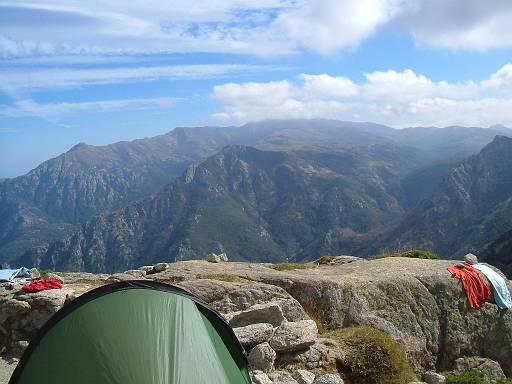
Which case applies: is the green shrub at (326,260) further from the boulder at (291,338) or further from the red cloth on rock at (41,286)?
the red cloth on rock at (41,286)

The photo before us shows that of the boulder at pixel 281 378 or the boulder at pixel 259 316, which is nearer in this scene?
the boulder at pixel 281 378

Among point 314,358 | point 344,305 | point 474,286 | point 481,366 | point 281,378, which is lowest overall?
point 481,366

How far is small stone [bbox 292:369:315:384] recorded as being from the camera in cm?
1290

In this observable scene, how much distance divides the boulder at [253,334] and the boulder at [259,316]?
126cm

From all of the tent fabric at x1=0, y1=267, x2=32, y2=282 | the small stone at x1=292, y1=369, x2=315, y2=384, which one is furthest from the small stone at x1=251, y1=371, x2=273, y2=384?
the tent fabric at x1=0, y1=267, x2=32, y2=282

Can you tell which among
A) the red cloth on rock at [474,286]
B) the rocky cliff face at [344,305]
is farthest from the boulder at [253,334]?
the red cloth on rock at [474,286]

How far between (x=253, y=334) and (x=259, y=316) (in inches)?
70.7

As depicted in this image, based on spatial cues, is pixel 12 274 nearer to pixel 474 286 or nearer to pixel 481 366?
pixel 481 366

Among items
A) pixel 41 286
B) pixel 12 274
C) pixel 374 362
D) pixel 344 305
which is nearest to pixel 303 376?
pixel 374 362

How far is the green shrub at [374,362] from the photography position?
14.3m

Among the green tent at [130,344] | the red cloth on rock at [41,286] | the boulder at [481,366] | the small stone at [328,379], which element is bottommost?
the boulder at [481,366]

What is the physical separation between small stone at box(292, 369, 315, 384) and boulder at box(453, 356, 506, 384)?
9170 millimetres

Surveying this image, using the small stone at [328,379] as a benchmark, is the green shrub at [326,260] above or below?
below

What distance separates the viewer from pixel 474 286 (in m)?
22.3
